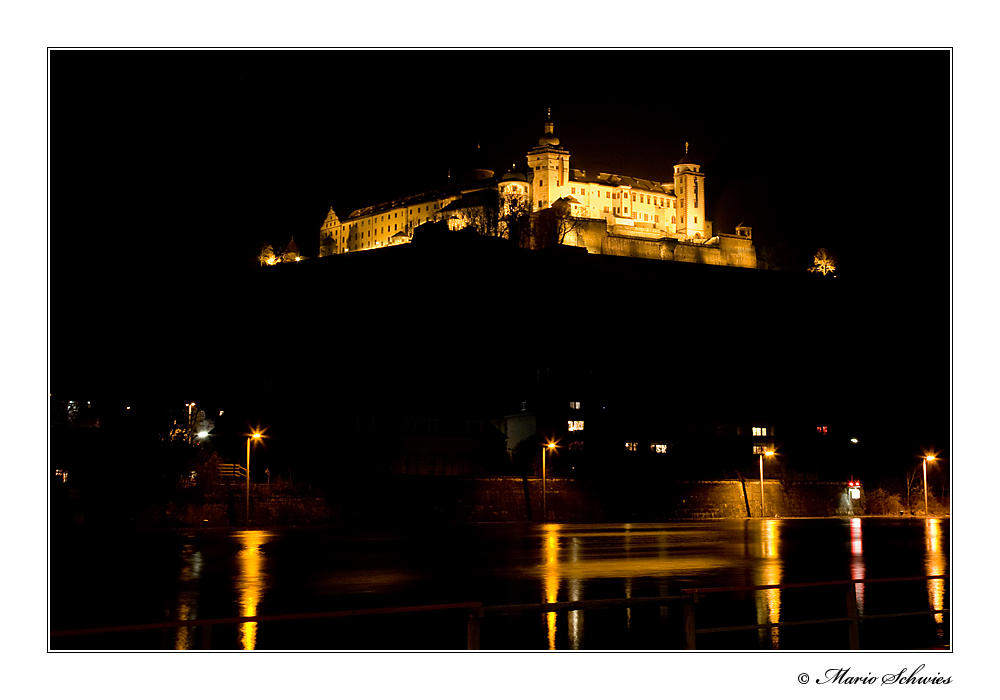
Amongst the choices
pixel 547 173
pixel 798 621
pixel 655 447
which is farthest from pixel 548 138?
pixel 798 621

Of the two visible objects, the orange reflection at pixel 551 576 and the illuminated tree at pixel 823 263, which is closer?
the orange reflection at pixel 551 576

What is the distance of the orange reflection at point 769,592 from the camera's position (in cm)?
1500

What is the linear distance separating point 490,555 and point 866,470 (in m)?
47.9

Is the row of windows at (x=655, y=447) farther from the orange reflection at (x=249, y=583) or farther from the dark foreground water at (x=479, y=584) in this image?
the orange reflection at (x=249, y=583)

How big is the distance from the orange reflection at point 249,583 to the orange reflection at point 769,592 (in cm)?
683

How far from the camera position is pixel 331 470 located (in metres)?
46.7

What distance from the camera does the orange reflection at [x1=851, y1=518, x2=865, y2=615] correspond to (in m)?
19.1

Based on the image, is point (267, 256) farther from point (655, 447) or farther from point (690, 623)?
point (690, 623)

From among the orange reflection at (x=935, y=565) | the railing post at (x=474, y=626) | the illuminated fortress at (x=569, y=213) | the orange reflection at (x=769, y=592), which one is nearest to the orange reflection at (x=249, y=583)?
the railing post at (x=474, y=626)

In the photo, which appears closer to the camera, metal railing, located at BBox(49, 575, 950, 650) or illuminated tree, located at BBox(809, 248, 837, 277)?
metal railing, located at BBox(49, 575, 950, 650)

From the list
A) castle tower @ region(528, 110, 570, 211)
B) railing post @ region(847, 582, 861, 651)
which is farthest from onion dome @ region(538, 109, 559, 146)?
railing post @ region(847, 582, 861, 651)

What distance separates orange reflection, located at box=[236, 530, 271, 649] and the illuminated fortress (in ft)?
284

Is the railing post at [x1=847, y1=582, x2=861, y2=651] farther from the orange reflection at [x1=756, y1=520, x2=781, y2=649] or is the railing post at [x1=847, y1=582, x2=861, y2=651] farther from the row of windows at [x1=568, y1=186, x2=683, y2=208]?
the row of windows at [x1=568, y1=186, x2=683, y2=208]

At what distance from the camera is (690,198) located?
14000 cm
